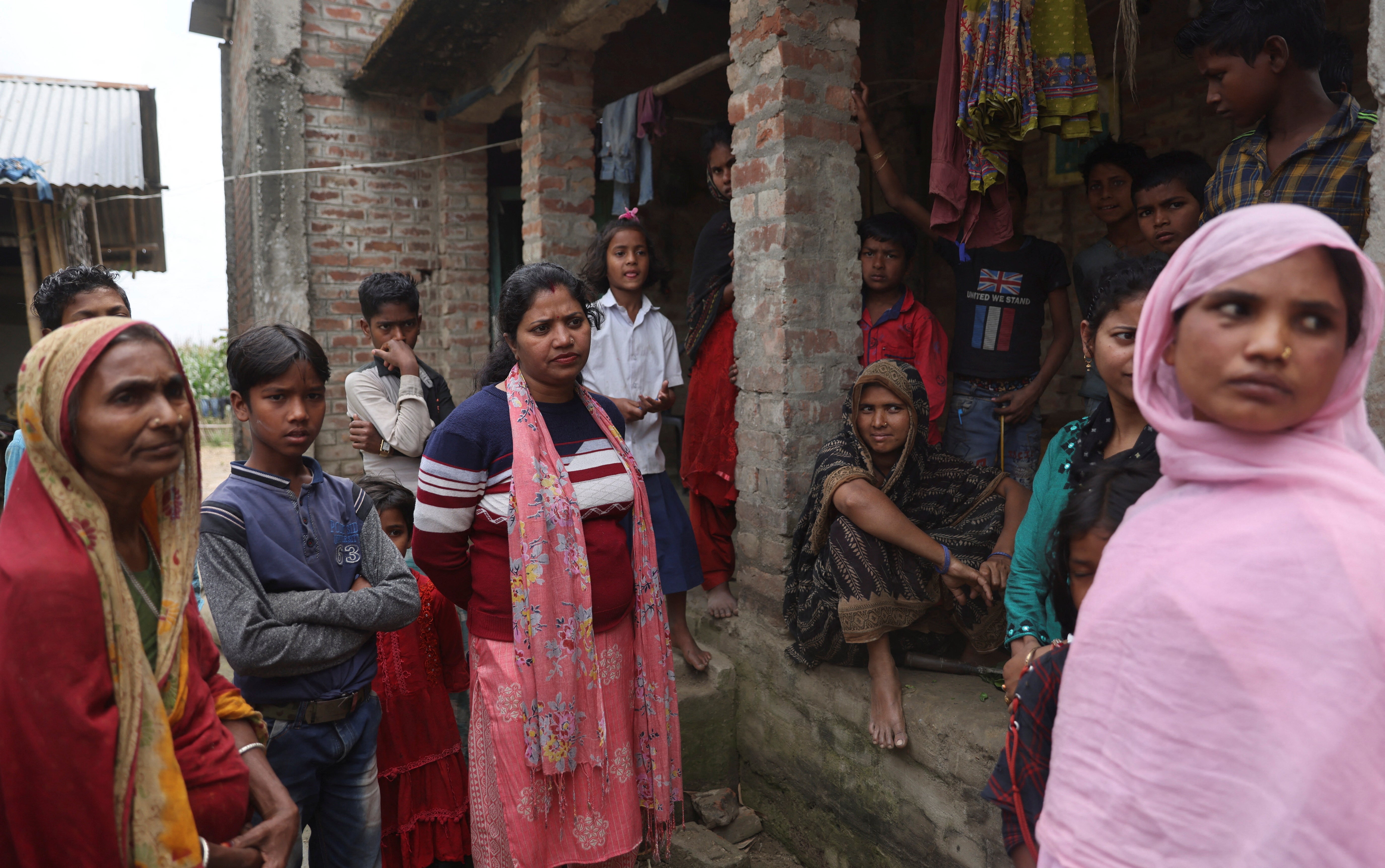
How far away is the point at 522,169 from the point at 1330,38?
4322mm

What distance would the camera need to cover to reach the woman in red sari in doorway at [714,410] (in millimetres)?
3609

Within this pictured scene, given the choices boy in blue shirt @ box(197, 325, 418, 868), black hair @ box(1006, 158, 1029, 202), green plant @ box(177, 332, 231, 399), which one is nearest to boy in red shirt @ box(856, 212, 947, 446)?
black hair @ box(1006, 158, 1029, 202)

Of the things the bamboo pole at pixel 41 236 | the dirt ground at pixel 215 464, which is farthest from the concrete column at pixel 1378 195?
the dirt ground at pixel 215 464

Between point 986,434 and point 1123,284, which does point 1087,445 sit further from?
point 986,434

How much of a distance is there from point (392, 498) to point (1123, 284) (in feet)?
7.28

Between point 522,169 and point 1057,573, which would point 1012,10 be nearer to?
point 1057,573

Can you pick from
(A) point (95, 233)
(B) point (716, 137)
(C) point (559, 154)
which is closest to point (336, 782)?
(B) point (716, 137)

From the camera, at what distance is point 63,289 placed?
8.78ft

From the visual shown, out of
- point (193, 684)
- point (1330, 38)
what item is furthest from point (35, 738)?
point (1330, 38)

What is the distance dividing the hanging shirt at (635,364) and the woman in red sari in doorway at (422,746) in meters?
1.18

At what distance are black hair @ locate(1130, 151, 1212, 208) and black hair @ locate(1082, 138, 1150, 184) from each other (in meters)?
0.24

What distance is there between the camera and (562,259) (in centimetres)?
516

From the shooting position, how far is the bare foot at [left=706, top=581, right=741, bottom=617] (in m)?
3.56

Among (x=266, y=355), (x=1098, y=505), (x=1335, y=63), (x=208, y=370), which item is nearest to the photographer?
(x=1098, y=505)
